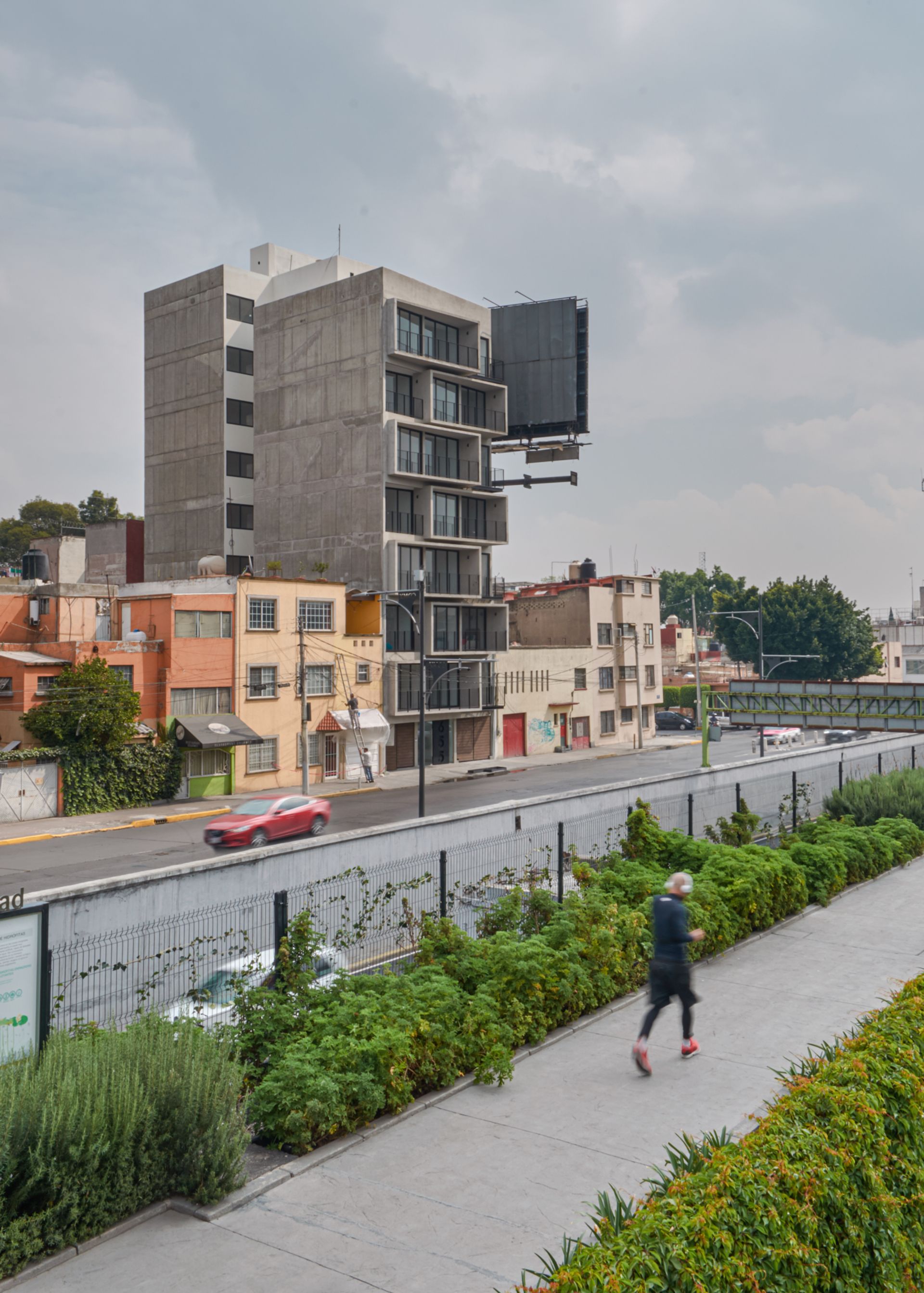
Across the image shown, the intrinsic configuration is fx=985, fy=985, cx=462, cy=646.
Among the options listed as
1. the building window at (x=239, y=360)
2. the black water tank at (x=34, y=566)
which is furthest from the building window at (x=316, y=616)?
the building window at (x=239, y=360)

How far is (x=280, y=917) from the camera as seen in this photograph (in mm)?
10461

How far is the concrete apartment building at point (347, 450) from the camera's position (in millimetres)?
51438

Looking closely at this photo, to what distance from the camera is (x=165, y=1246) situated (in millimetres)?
6637

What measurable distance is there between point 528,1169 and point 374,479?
149 feet

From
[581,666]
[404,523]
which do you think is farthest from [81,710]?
[581,666]

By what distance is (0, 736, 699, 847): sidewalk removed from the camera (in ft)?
110

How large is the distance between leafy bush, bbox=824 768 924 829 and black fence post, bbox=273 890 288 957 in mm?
16267

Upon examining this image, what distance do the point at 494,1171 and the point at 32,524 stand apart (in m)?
98.4

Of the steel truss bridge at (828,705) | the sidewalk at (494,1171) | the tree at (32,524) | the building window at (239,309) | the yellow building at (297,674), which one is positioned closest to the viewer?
the sidewalk at (494,1171)

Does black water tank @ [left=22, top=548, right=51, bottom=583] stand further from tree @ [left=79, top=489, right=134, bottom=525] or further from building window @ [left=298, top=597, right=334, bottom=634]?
tree @ [left=79, top=489, right=134, bottom=525]

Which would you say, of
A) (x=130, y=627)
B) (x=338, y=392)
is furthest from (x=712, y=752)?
(x=130, y=627)

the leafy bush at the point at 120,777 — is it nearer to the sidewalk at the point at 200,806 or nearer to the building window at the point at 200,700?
the sidewalk at the point at 200,806

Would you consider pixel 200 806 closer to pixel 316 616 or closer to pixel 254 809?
pixel 254 809

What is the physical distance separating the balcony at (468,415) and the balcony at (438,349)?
222 centimetres
